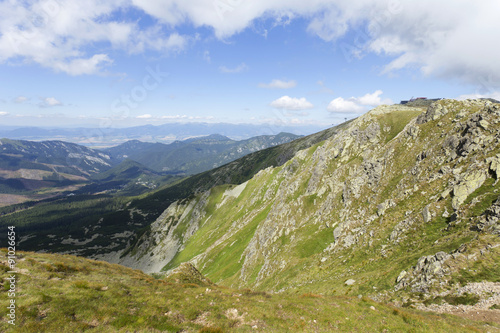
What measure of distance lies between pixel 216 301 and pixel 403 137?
68.7 m

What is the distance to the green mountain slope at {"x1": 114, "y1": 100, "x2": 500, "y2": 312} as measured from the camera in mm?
26688

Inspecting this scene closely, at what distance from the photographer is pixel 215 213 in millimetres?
184875

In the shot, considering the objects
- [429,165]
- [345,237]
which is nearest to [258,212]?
[345,237]

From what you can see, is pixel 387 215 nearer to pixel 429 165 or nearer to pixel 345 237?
pixel 345 237

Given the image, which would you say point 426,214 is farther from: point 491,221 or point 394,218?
point 491,221

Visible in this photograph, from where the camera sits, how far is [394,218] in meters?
41.9

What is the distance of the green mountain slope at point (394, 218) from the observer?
26.7m

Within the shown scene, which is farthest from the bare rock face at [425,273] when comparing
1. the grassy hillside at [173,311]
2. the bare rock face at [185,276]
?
the bare rock face at [185,276]

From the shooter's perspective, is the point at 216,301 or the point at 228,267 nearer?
the point at 216,301

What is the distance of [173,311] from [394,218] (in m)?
43.3

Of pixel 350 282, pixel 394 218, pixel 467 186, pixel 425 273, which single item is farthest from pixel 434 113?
pixel 350 282

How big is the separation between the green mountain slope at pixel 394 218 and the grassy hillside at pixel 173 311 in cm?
791

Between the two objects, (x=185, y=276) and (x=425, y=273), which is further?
(x=185, y=276)

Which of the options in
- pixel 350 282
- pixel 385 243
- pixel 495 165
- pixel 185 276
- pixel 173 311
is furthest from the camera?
pixel 385 243
